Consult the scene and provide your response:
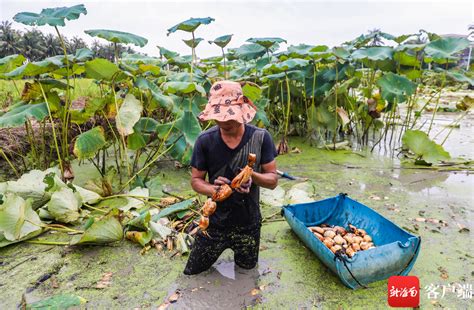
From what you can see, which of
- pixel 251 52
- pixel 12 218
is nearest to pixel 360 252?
pixel 12 218

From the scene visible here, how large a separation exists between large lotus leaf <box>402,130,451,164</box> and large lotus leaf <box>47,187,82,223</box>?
3.68 m

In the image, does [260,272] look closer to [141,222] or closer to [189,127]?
[141,222]

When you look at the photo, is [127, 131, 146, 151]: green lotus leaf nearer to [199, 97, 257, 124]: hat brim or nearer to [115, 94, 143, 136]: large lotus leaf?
[115, 94, 143, 136]: large lotus leaf

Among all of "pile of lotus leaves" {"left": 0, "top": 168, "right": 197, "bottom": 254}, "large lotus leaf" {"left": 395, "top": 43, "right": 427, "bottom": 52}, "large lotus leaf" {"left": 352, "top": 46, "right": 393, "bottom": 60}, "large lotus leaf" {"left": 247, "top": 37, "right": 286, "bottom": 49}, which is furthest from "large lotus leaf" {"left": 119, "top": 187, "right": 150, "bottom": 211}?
"large lotus leaf" {"left": 395, "top": 43, "right": 427, "bottom": 52}

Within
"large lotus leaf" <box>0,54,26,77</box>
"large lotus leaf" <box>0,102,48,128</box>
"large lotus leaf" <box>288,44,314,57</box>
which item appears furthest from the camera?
"large lotus leaf" <box>288,44,314,57</box>

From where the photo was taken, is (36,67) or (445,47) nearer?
(36,67)

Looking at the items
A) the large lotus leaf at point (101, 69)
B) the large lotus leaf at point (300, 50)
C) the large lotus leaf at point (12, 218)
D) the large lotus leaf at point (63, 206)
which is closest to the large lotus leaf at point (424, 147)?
the large lotus leaf at point (300, 50)

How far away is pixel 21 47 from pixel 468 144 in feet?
119

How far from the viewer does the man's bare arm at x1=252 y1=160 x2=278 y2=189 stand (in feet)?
5.30

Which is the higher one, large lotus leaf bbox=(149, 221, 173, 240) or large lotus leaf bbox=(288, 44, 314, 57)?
large lotus leaf bbox=(288, 44, 314, 57)

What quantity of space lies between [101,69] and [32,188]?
1.10 meters

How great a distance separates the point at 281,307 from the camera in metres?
1.72

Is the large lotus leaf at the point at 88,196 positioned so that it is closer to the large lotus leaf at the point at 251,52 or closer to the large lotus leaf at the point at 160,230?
the large lotus leaf at the point at 160,230

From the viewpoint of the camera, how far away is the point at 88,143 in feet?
9.25
